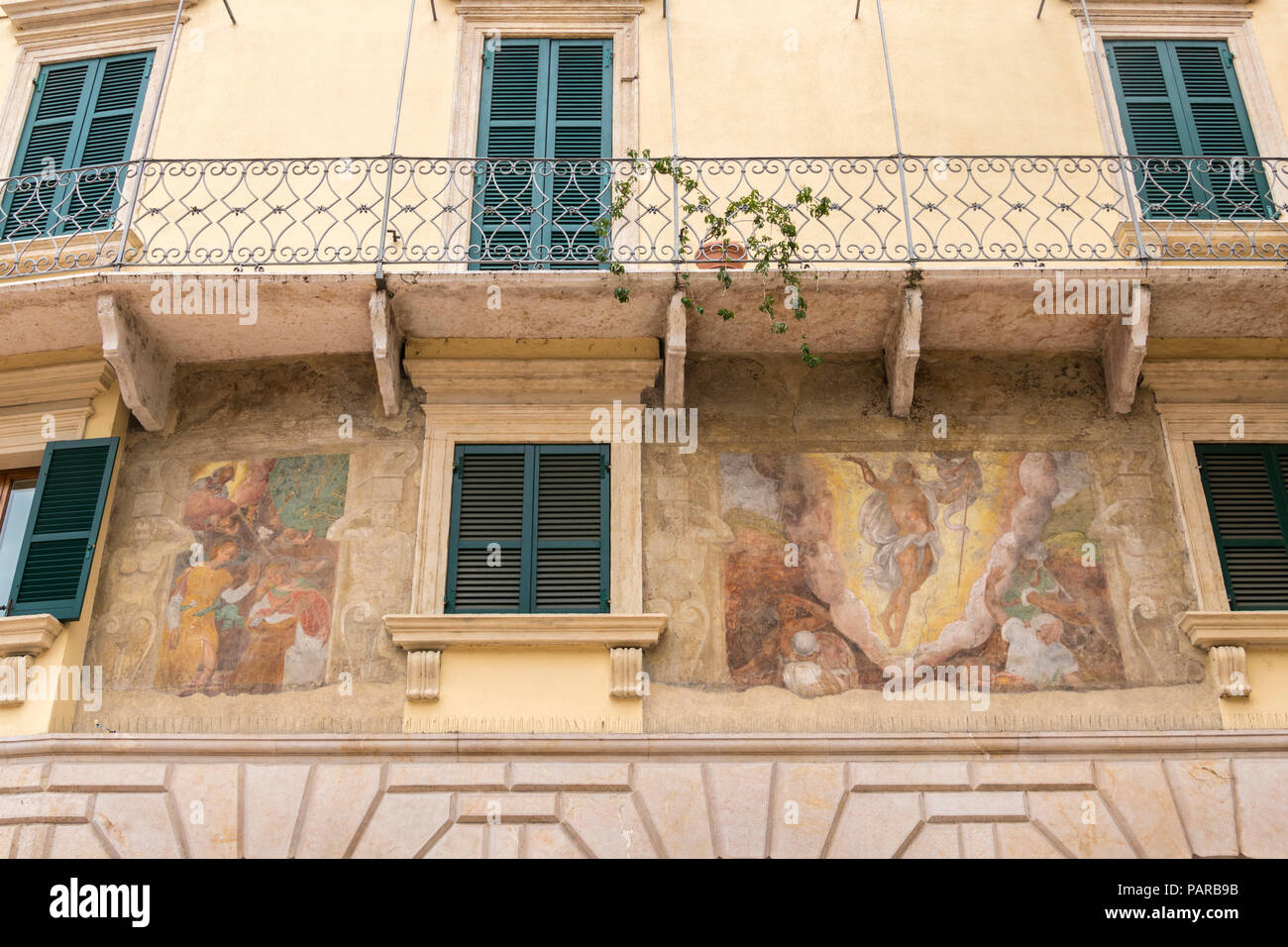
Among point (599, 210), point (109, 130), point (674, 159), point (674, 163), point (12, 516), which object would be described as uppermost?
point (109, 130)

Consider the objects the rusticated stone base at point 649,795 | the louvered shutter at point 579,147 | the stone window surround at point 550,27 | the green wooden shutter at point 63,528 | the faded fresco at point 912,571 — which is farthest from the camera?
the stone window surround at point 550,27

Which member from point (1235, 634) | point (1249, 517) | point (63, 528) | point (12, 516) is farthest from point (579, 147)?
point (1235, 634)

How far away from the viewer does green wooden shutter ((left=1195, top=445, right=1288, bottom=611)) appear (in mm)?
8344

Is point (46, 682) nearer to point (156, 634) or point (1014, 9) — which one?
point (156, 634)

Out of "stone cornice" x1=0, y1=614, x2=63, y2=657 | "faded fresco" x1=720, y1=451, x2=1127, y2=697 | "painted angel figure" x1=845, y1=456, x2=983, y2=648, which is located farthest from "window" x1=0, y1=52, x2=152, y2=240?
"painted angel figure" x1=845, y1=456, x2=983, y2=648

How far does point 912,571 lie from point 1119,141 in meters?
3.79

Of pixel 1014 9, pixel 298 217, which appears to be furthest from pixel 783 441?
pixel 1014 9

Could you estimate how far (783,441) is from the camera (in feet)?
29.4

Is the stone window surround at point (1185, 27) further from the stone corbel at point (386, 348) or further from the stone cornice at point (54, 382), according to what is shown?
the stone cornice at point (54, 382)

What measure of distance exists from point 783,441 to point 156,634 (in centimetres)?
411

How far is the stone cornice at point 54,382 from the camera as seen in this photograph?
9.08m

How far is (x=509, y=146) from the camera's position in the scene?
34.0 feet

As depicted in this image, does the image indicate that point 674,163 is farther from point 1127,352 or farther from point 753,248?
point 1127,352

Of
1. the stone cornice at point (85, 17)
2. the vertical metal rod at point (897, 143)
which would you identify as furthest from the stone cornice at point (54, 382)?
the vertical metal rod at point (897, 143)
